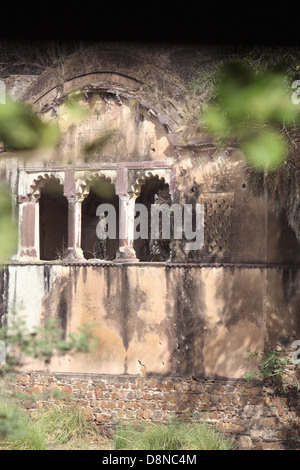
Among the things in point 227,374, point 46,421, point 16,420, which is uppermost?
point 16,420

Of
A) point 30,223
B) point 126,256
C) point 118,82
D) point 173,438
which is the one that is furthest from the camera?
point 30,223

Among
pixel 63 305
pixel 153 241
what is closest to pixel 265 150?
pixel 63 305

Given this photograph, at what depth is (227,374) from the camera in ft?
29.3

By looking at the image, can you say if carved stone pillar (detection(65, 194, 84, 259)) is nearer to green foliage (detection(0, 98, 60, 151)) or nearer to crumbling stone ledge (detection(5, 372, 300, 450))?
crumbling stone ledge (detection(5, 372, 300, 450))

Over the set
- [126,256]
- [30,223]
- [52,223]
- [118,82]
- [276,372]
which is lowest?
[276,372]

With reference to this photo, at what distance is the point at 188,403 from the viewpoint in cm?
897

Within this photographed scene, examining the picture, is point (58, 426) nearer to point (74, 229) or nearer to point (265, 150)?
point (74, 229)

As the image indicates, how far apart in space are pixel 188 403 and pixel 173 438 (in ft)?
3.15

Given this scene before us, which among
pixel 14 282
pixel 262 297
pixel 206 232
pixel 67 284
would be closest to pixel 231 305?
pixel 262 297

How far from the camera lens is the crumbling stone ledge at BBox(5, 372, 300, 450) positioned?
862 cm

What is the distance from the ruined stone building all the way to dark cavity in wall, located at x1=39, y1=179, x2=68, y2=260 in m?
2.35

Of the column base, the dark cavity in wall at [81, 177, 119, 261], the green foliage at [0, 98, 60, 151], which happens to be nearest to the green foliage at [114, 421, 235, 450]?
the column base
